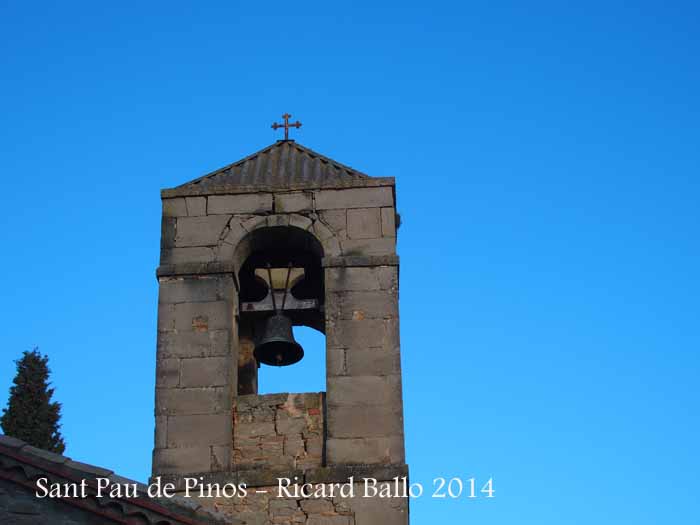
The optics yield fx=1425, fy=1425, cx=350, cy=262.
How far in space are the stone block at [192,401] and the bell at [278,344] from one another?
Answer: 3.39 ft

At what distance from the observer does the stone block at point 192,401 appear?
14.9 meters

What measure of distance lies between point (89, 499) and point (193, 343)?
3.81 metres

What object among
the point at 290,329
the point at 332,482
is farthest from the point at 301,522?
the point at 290,329

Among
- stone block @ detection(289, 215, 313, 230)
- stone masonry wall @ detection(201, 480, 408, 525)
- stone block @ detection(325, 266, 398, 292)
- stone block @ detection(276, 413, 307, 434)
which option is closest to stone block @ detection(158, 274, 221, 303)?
stone block @ detection(289, 215, 313, 230)

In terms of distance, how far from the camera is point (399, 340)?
599 inches

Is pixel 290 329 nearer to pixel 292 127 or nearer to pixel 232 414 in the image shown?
pixel 232 414

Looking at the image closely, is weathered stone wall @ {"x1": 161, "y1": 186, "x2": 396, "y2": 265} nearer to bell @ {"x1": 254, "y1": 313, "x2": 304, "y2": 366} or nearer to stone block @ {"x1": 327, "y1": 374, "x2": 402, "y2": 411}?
bell @ {"x1": 254, "y1": 313, "x2": 304, "y2": 366}

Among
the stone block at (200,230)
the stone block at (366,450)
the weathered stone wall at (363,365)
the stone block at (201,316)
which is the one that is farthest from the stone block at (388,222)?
the stone block at (366,450)

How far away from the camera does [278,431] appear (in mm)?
14867

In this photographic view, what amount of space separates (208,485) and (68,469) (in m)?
2.84

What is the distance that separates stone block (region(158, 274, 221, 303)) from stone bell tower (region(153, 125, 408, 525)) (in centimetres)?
1

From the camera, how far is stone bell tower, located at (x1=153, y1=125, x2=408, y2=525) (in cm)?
1447

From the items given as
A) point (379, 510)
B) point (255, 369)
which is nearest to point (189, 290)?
point (255, 369)

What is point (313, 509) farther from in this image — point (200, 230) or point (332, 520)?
point (200, 230)
